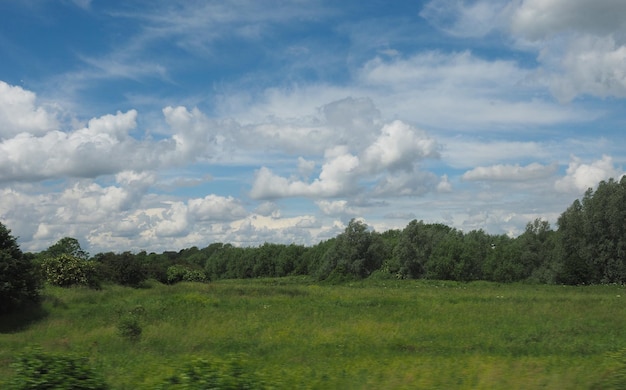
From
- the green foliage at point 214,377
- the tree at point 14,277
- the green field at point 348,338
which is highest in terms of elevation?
the tree at point 14,277

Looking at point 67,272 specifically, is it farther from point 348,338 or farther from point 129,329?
point 348,338

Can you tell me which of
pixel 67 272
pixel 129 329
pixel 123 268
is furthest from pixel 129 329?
pixel 123 268

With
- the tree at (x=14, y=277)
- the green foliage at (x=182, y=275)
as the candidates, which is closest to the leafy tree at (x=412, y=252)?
the green foliage at (x=182, y=275)

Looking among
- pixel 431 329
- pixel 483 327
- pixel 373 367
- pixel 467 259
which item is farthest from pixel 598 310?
pixel 467 259

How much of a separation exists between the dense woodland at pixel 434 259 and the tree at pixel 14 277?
44 mm

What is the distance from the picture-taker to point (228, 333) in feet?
67.6

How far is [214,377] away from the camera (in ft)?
22.3

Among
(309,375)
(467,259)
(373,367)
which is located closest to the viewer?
(309,375)

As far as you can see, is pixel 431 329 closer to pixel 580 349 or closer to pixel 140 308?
pixel 580 349

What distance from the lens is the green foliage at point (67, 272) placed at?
114 ft

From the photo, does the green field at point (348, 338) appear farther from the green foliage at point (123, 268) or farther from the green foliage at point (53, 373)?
the green foliage at point (123, 268)

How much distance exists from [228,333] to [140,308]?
6.81 m

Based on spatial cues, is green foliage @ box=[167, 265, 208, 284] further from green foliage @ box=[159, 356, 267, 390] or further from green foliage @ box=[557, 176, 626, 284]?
green foliage @ box=[159, 356, 267, 390]

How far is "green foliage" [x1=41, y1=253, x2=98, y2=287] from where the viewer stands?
34844mm
